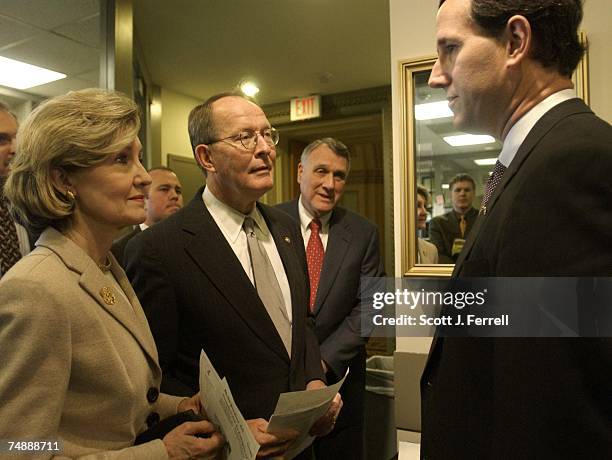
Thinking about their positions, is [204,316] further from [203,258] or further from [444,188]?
[444,188]

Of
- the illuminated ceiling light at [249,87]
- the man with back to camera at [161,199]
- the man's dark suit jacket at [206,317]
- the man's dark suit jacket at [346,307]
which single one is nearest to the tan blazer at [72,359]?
the man's dark suit jacket at [206,317]

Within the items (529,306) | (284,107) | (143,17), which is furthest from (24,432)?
(284,107)

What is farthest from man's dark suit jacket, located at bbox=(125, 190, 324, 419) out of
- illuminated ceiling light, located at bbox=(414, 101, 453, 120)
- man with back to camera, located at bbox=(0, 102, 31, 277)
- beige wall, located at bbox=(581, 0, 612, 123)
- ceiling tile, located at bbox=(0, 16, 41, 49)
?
ceiling tile, located at bbox=(0, 16, 41, 49)

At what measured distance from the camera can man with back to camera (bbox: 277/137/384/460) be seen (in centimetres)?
167

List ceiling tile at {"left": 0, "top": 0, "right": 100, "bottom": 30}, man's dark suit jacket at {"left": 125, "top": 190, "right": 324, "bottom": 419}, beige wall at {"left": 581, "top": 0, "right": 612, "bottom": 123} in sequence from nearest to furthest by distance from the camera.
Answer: man's dark suit jacket at {"left": 125, "top": 190, "right": 324, "bottom": 419}, beige wall at {"left": 581, "top": 0, "right": 612, "bottom": 123}, ceiling tile at {"left": 0, "top": 0, "right": 100, "bottom": 30}

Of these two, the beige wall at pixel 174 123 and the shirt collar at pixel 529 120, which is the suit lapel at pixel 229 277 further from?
the beige wall at pixel 174 123

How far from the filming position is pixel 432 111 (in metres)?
1.67

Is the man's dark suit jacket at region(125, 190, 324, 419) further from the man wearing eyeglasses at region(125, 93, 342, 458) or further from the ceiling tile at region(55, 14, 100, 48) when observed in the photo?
the ceiling tile at region(55, 14, 100, 48)

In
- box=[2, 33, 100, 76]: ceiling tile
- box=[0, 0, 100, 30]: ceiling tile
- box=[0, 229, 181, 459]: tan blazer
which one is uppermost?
box=[0, 0, 100, 30]: ceiling tile

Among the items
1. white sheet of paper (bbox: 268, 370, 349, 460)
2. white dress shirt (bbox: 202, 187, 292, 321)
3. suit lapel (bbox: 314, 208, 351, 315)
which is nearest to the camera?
white sheet of paper (bbox: 268, 370, 349, 460)

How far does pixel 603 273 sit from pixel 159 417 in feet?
2.56

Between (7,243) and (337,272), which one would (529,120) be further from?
(7,243)

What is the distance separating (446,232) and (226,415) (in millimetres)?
1102

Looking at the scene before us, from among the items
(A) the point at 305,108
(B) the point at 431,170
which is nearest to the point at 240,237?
(B) the point at 431,170
